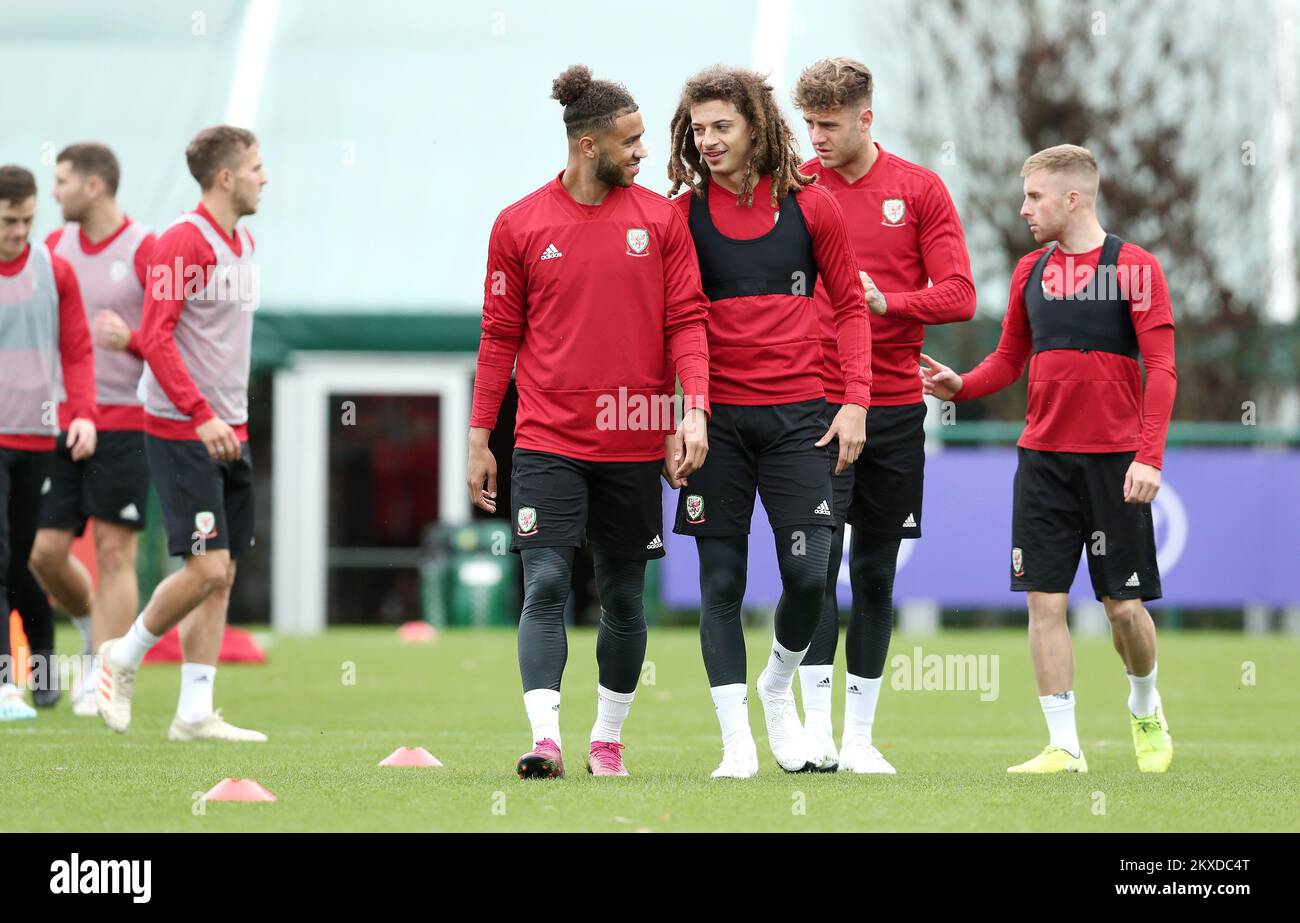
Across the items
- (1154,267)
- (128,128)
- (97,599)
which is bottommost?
(97,599)

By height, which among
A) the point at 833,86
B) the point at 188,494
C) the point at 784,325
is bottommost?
the point at 188,494

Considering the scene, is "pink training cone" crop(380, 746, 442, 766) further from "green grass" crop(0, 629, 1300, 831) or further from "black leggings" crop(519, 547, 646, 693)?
"black leggings" crop(519, 547, 646, 693)

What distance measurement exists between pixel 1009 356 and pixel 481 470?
227 centimetres

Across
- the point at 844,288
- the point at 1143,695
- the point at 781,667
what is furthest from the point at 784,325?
the point at 1143,695

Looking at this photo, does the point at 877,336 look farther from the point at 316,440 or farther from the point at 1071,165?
the point at 316,440

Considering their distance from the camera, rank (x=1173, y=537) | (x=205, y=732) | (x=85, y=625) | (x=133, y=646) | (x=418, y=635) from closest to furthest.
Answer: (x=205, y=732)
(x=133, y=646)
(x=85, y=625)
(x=418, y=635)
(x=1173, y=537)

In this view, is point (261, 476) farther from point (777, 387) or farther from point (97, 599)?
point (777, 387)

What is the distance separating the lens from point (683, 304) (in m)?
6.33

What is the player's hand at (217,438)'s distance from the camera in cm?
773

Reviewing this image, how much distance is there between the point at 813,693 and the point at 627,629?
0.83 metres

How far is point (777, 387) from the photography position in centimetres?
646

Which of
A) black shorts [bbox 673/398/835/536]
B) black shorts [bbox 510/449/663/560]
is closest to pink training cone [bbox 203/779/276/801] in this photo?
black shorts [bbox 510/449/663/560]

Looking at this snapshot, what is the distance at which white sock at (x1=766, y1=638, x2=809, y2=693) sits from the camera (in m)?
6.71
